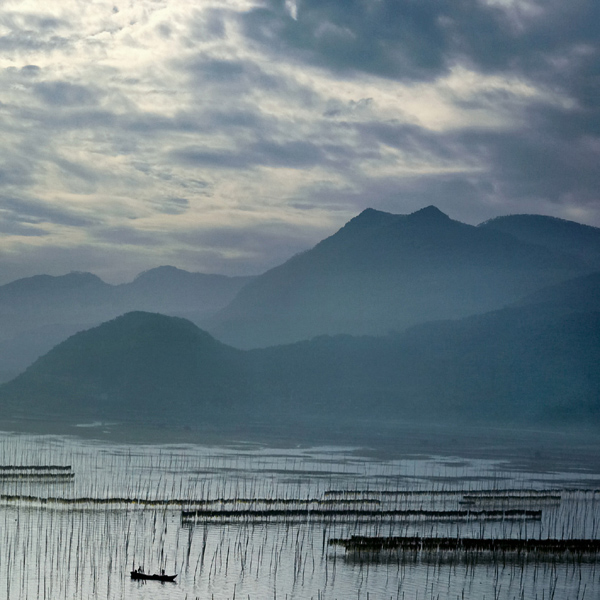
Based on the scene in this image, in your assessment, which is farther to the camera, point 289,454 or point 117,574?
point 289,454

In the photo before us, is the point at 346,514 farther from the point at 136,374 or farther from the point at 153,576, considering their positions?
the point at 136,374

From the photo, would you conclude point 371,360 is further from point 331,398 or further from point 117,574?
point 117,574

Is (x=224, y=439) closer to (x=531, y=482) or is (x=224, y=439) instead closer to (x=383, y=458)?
(x=383, y=458)

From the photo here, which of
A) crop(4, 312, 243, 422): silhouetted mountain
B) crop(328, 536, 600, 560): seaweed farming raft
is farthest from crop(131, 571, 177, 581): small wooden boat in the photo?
crop(4, 312, 243, 422): silhouetted mountain

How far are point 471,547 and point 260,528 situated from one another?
11.5 m

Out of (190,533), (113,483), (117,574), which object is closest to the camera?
(117,574)

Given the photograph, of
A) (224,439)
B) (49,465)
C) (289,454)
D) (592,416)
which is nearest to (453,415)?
(592,416)

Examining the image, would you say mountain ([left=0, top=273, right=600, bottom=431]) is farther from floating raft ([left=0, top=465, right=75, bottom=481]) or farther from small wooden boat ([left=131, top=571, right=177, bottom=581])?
small wooden boat ([left=131, top=571, right=177, bottom=581])

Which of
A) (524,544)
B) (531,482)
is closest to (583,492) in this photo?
(531,482)

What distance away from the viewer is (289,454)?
278 feet

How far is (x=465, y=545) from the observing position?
40781 mm

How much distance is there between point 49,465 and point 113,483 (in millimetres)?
10893

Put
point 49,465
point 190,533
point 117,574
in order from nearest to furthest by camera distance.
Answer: point 117,574
point 190,533
point 49,465

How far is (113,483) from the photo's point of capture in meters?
58.8
